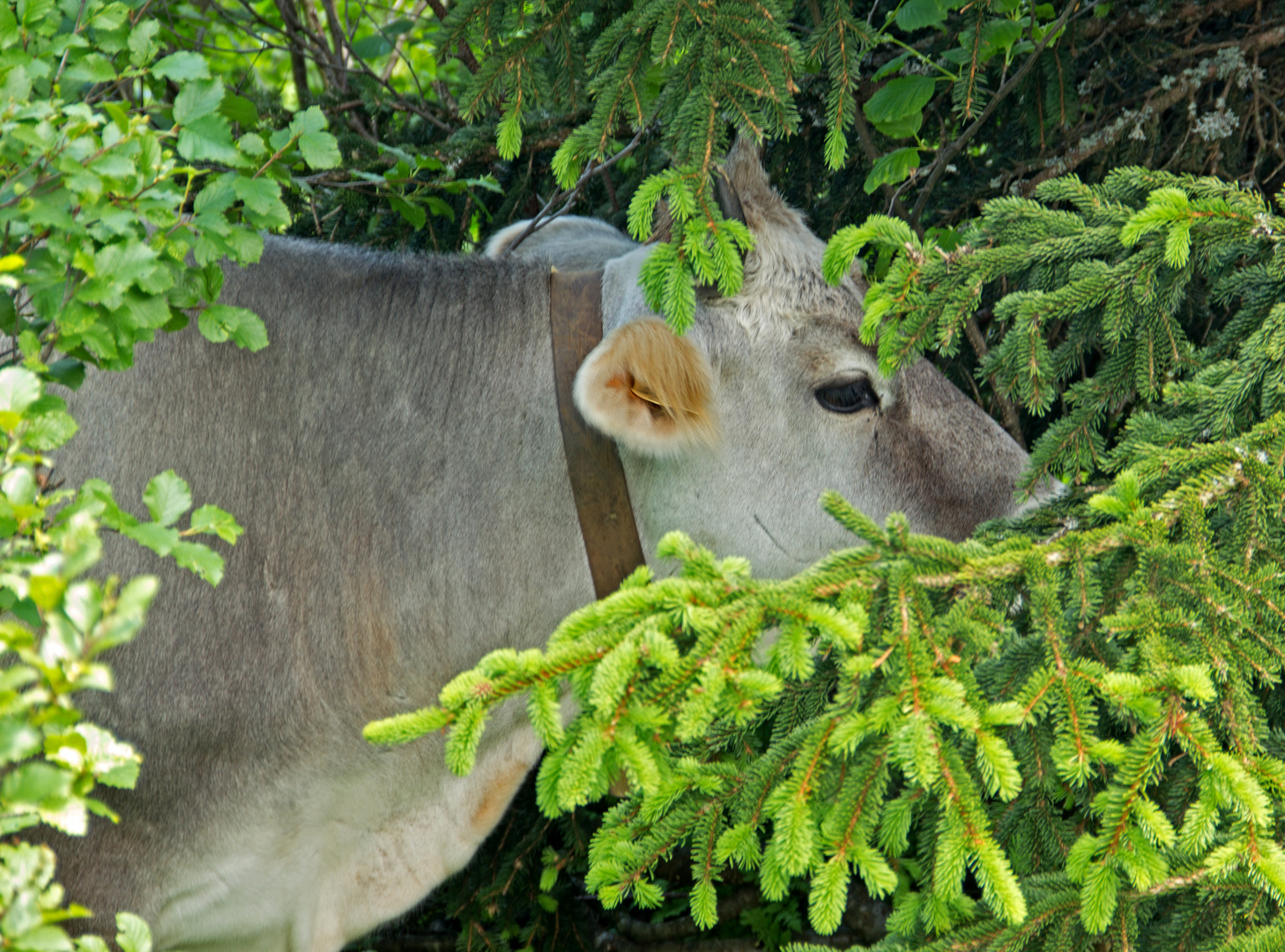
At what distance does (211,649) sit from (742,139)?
1822 mm

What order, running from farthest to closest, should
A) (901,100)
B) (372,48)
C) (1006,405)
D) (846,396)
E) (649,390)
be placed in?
(372,48)
(1006,405)
(901,100)
(846,396)
(649,390)

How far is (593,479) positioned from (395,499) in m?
0.49

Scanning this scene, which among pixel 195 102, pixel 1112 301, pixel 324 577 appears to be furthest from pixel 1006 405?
pixel 195 102

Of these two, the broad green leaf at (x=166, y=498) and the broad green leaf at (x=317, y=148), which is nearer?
the broad green leaf at (x=166, y=498)

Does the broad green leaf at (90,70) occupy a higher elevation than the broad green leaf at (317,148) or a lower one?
higher

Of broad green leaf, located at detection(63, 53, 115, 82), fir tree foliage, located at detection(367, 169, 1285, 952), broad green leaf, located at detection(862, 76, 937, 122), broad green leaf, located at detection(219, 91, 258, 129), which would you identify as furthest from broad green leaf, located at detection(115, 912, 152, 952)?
broad green leaf, located at detection(862, 76, 937, 122)

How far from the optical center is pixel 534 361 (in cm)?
271

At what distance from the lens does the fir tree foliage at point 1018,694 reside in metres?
1.43

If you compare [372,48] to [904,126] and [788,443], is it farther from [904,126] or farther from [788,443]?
[788,443]

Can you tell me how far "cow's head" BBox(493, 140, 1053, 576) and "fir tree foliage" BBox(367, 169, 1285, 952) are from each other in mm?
729

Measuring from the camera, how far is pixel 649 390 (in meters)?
2.44

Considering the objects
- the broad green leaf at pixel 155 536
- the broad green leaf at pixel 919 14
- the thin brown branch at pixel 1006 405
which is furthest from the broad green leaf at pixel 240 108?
the thin brown branch at pixel 1006 405

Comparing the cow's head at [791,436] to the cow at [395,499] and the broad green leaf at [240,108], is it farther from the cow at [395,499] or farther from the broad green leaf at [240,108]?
the broad green leaf at [240,108]

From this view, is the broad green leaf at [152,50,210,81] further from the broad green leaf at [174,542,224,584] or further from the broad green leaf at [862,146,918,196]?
the broad green leaf at [862,146,918,196]
